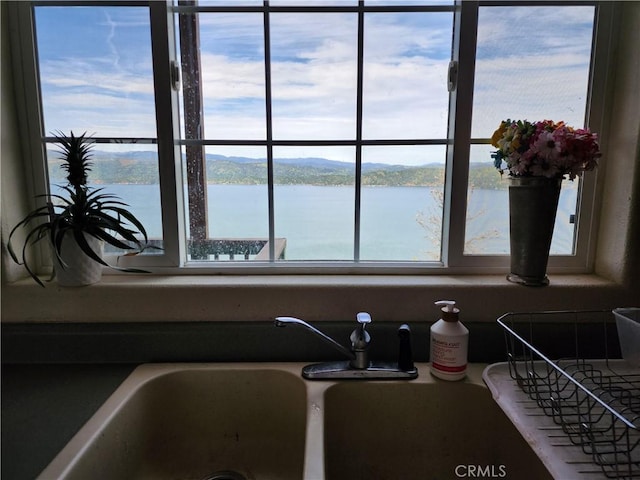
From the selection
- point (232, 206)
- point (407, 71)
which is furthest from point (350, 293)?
point (407, 71)

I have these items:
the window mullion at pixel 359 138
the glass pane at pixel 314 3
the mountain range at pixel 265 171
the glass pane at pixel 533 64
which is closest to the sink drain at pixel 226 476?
the window mullion at pixel 359 138

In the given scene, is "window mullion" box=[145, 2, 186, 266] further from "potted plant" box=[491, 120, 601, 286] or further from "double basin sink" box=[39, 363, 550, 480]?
"potted plant" box=[491, 120, 601, 286]

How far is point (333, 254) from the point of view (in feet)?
4.32

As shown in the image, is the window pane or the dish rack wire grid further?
the window pane

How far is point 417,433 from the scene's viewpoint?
1.04 meters

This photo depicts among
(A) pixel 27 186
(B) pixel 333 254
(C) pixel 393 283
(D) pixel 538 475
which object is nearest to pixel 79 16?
(A) pixel 27 186

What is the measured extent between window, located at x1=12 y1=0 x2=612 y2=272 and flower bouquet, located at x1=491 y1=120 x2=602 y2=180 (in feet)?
0.52

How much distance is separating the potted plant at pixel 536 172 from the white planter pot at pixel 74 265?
1.26m

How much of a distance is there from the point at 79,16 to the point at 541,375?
1.72m

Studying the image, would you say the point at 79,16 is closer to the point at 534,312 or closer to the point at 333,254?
the point at 333,254

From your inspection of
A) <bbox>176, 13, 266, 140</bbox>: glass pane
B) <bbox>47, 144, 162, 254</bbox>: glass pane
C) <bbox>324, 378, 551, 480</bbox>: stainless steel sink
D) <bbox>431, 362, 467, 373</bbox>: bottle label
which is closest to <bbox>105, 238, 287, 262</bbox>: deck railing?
<bbox>47, 144, 162, 254</bbox>: glass pane

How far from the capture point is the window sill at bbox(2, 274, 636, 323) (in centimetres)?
114

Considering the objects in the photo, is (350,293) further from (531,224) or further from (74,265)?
(74,265)

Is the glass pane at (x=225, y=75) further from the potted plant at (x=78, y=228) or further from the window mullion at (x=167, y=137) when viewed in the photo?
the potted plant at (x=78, y=228)
